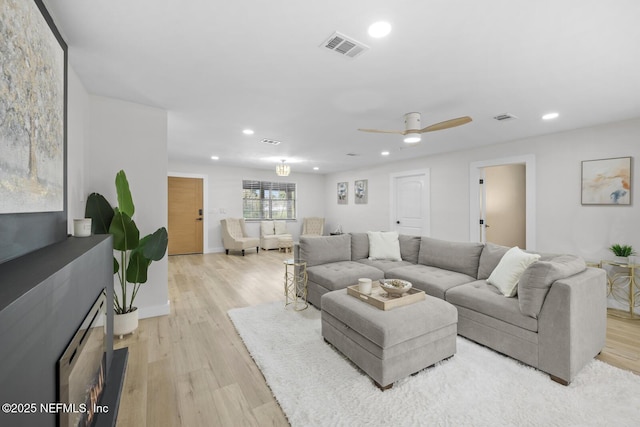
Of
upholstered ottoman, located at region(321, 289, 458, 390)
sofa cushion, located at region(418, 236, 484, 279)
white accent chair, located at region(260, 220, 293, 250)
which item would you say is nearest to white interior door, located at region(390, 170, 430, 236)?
sofa cushion, located at region(418, 236, 484, 279)

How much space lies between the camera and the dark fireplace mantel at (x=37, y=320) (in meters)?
0.60

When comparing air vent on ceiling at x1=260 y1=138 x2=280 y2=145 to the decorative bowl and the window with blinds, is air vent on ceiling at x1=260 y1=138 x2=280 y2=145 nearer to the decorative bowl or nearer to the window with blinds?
the decorative bowl

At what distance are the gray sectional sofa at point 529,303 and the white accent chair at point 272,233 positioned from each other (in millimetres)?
4333

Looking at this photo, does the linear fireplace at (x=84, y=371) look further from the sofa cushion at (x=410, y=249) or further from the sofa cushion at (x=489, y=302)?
the sofa cushion at (x=410, y=249)

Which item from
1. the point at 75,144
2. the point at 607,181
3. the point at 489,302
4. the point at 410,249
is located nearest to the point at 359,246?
the point at 410,249

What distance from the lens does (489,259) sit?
9.59 ft

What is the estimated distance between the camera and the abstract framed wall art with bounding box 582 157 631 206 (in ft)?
10.8

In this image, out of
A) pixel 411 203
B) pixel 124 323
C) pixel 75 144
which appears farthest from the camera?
pixel 411 203

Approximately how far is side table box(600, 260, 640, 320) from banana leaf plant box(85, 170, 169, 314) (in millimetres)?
5029

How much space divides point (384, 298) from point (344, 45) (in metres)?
1.89

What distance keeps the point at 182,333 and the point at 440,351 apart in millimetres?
2377

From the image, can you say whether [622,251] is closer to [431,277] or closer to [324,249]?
[431,277]

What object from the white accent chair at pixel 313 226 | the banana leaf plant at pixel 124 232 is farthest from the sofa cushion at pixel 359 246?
the white accent chair at pixel 313 226

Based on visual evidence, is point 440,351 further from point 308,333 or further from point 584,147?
point 584,147
